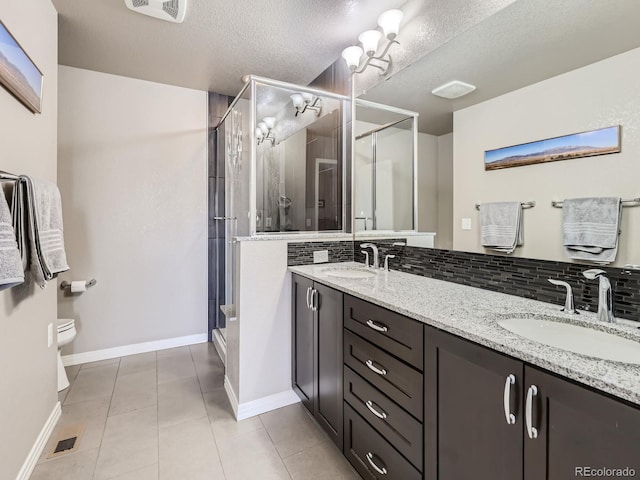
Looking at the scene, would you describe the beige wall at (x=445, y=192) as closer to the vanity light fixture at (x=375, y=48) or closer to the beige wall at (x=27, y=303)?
the vanity light fixture at (x=375, y=48)

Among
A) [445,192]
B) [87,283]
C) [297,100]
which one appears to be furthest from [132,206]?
[445,192]

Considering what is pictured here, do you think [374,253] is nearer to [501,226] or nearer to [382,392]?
[501,226]

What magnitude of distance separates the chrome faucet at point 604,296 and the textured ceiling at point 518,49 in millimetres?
743

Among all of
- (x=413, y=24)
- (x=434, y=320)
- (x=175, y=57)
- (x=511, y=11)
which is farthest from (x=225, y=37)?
(x=434, y=320)

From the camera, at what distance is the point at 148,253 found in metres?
2.96

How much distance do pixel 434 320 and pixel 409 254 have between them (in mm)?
962

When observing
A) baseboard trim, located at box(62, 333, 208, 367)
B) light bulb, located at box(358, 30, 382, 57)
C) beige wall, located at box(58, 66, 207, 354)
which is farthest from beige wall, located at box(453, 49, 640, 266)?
baseboard trim, located at box(62, 333, 208, 367)

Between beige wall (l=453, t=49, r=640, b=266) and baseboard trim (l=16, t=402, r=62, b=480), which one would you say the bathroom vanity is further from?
baseboard trim (l=16, t=402, r=62, b=480)

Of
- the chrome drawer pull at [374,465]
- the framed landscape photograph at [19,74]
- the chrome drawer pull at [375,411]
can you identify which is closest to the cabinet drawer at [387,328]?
the chrome drawer pull at [375,411]

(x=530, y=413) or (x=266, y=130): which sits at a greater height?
(x=266, y=130)

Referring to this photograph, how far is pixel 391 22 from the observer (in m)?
1.86

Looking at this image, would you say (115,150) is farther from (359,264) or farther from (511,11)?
(511,11)

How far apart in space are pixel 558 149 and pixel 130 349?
134 inches

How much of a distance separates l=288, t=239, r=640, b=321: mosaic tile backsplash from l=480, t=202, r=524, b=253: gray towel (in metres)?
0.06
